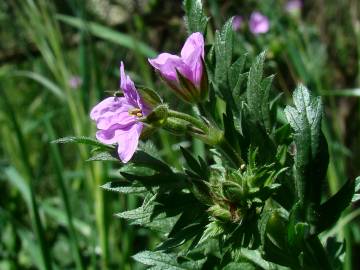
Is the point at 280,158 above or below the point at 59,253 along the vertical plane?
above

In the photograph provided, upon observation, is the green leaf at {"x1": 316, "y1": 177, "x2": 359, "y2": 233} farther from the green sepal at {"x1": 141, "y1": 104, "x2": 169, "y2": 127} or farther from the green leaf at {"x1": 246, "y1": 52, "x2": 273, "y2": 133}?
the green sepal at {"x1": 141, "y1": 104, "x2": 169, "y2": 127}

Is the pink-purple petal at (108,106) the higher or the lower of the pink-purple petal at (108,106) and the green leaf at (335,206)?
the higher

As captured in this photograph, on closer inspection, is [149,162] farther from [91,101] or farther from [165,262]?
[91,101]

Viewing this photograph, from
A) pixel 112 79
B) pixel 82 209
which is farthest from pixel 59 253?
pixel 112 79

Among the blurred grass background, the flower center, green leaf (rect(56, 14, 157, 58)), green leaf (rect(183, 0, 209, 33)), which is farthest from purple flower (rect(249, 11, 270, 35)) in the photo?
the flower center

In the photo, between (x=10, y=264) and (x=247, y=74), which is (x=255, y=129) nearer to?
(x=247, y=74)

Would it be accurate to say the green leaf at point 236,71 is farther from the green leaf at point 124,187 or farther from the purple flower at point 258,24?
the purple flower at point 258,24

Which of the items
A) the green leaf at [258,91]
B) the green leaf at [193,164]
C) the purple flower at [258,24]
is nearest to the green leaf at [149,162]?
the green leaf at [193,164]
